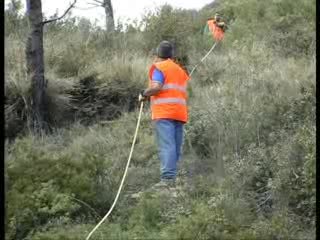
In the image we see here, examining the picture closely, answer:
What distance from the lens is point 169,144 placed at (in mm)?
8375

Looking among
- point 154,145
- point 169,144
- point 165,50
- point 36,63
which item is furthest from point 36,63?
point 169,144

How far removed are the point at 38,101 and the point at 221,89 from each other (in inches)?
123

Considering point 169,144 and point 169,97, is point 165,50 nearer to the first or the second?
point 169,97

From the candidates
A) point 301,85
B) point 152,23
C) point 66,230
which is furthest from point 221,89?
point 152,23

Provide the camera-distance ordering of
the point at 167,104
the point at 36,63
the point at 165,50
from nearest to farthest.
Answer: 1. the point at 167,104
2. the point at 165,50
3. the point at 36,63

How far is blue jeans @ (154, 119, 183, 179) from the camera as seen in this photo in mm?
8273

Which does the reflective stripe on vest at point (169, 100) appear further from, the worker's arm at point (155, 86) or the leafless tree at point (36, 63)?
the leafless tree at point (36, 63)

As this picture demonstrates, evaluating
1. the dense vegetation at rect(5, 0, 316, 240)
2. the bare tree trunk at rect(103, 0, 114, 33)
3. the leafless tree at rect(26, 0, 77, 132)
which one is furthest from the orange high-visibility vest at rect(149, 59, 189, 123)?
the bare tree trunk at rect(103, 0, 114, 33)

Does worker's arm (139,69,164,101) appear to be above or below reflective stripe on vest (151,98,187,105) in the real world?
above

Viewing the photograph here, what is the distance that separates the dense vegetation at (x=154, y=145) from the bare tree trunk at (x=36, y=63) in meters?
0.19

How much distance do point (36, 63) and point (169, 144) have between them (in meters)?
3.71

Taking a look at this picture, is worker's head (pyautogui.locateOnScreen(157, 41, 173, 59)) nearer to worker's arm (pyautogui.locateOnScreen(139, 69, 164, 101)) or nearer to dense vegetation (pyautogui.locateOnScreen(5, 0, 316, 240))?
worker's arm (pyautogui.locateOnScreen(139, 69, 164, 101))

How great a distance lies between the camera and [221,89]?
11.3 metres

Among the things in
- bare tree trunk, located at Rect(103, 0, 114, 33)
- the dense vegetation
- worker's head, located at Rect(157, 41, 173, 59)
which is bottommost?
the dense vegetation
